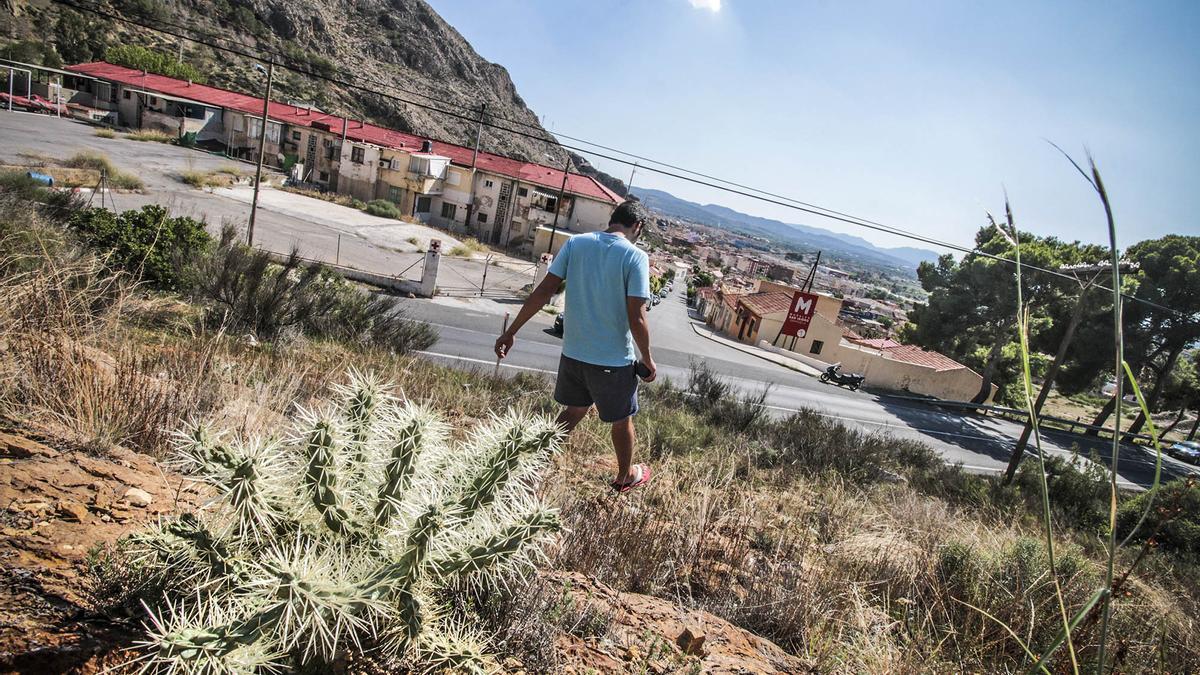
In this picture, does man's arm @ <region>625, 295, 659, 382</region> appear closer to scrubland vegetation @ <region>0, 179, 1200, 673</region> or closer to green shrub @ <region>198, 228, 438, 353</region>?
scrubland vegetation @ <region>0, 179, 1200, 673</region>

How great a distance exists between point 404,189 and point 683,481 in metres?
46.9

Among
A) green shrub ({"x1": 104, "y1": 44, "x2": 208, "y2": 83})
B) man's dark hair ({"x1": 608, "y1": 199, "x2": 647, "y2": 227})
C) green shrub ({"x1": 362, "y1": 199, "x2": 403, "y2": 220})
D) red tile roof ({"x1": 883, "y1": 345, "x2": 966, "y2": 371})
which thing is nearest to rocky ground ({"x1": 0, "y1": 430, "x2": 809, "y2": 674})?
man's dark hair ({"x1": 608, "y1": 199, "x2": 647, "y2": 227})

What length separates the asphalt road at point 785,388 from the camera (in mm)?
17062

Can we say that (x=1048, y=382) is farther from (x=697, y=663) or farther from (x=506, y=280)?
(x=506, y=280)

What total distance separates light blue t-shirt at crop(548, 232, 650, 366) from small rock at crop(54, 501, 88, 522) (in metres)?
2.36

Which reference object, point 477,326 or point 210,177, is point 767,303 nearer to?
point 477,326

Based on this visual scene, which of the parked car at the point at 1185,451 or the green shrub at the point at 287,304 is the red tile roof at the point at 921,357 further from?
the green shrub at the point at 287,304

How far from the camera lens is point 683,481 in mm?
4441

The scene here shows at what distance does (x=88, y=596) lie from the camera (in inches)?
62.3

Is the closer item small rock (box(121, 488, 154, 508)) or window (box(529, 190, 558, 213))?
small rock (box(121, 488, 154, 508))

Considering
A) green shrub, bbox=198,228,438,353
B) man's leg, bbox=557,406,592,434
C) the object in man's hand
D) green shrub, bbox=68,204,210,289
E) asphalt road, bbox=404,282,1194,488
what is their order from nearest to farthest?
the object in man's hand
man's leg, bbox=557,406,592,434
green shrub, bbox=198,228,438,353
green shrub, bbox=68,204,210,289
asphalt road, bbox=404,282,1194,488

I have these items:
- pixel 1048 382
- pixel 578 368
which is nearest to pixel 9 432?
pixel 578 368

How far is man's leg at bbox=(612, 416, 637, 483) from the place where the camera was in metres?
3.75

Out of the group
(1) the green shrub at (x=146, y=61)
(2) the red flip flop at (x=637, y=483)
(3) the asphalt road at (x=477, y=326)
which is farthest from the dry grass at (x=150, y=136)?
(2) the red flip flop at (x=637, y=483)
